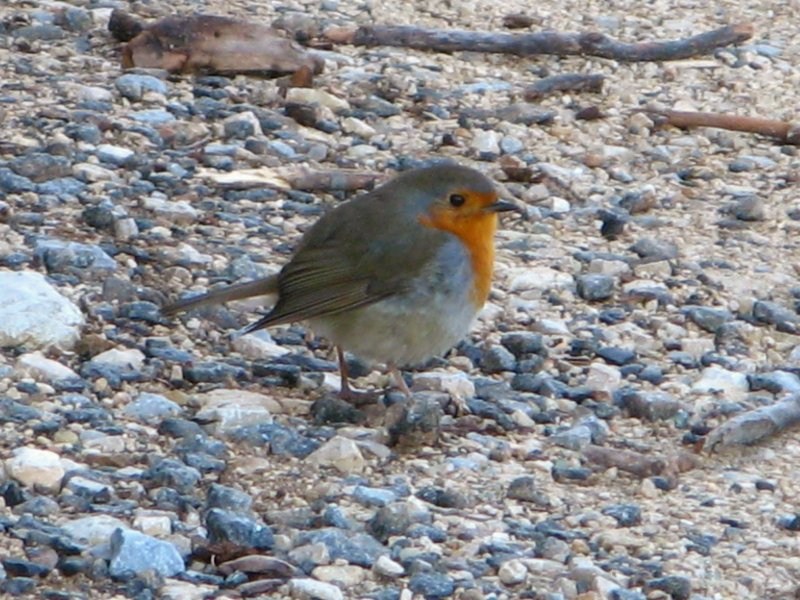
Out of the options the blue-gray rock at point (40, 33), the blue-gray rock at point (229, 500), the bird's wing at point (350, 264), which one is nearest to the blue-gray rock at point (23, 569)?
the blue-gray rock at point (229, 500)

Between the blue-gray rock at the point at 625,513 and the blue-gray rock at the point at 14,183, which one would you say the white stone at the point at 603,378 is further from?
the blue-gray rock at the point at 14,183

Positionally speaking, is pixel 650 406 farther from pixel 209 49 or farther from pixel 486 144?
pixel 209 49

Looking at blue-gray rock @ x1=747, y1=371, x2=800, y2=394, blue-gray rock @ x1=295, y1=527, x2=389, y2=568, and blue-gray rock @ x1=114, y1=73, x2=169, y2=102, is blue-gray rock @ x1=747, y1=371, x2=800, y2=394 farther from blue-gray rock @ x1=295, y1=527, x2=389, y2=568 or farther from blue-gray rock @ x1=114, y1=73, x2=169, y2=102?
blue-gray rock @ x1=114, y1=73, x2=169, y2=102

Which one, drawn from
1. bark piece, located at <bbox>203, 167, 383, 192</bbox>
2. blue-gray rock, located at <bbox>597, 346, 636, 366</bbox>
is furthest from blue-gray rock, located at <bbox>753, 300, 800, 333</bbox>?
bark piece, located at <bbox>203, 167, 383, 192</bbox>

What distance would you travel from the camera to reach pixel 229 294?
5836 mm

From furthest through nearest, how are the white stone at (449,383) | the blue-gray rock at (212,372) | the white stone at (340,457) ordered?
the white stone at (449,383), the blue-gray rock at (212,372), the white stone at (340,457)

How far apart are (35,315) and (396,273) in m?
1.10

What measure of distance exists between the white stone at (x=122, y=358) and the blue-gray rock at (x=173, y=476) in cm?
73

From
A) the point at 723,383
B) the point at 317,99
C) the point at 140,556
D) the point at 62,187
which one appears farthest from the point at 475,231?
the point at 317,99

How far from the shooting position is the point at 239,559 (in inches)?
177

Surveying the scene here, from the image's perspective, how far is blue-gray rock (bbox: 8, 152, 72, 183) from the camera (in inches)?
268

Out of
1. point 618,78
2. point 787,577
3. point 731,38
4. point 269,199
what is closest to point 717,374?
point 787,577

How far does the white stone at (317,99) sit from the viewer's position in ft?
26.1

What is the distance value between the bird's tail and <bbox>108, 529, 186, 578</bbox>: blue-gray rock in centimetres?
140
